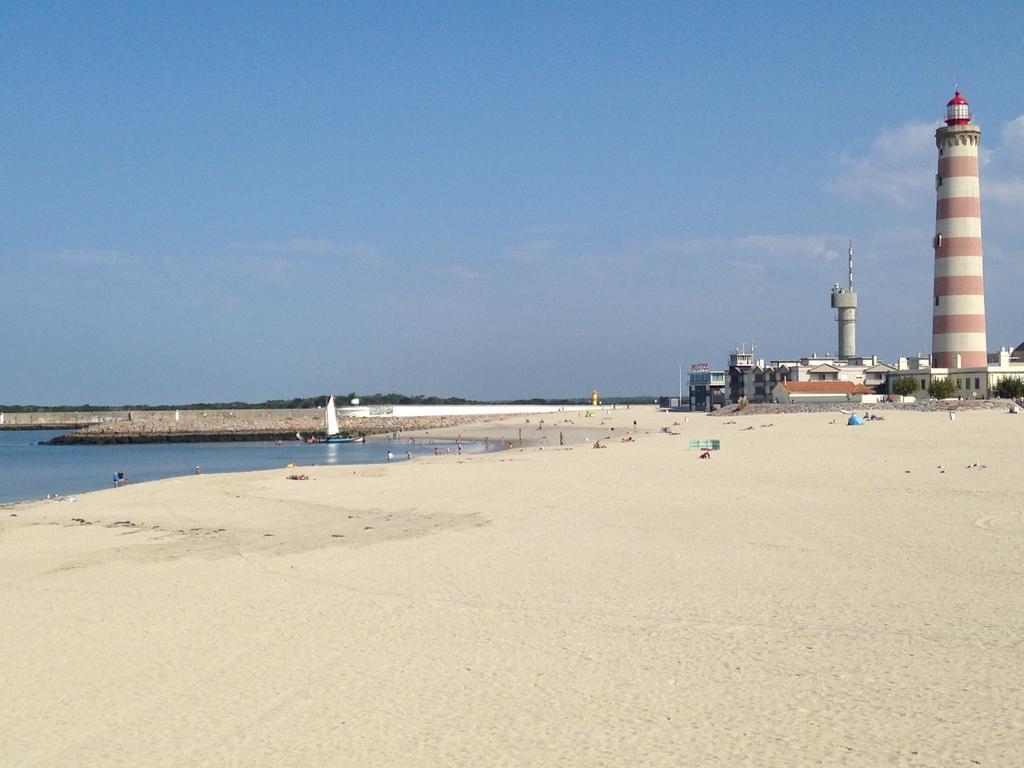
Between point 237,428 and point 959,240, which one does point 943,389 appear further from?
point 237,428

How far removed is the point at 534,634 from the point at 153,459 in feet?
146

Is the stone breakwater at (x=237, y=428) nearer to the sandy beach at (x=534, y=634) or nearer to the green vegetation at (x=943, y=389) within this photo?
the green vegetation at (x=943, y=389)

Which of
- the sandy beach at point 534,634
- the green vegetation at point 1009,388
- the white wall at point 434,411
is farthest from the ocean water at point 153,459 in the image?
the white wall at point 434,411

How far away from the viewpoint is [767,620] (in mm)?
8336

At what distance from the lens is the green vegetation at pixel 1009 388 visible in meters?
49.6

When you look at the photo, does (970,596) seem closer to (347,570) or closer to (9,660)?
(347,570)

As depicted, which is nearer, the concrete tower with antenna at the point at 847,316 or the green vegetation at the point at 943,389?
the green vegetation at the point at 943,389

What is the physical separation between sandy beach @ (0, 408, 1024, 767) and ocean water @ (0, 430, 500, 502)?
1862 cm

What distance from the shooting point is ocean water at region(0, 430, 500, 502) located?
33.7 metres

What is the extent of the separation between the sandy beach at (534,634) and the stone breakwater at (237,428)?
55210 millimetres

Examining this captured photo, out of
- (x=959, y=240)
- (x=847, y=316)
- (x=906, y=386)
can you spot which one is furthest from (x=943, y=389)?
(x=847, y=316)

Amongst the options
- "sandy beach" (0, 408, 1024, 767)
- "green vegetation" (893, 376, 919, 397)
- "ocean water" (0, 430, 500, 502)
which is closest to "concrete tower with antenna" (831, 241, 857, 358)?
"green vegetation" (893, 376, 919, 397)

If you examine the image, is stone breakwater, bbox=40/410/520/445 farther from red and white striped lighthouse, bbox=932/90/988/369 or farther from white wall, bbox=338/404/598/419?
red and white striped lighthouse, bbox=932/90/988/369

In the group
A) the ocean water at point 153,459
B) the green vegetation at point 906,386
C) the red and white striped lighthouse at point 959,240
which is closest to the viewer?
the ocean water at point 153,459
